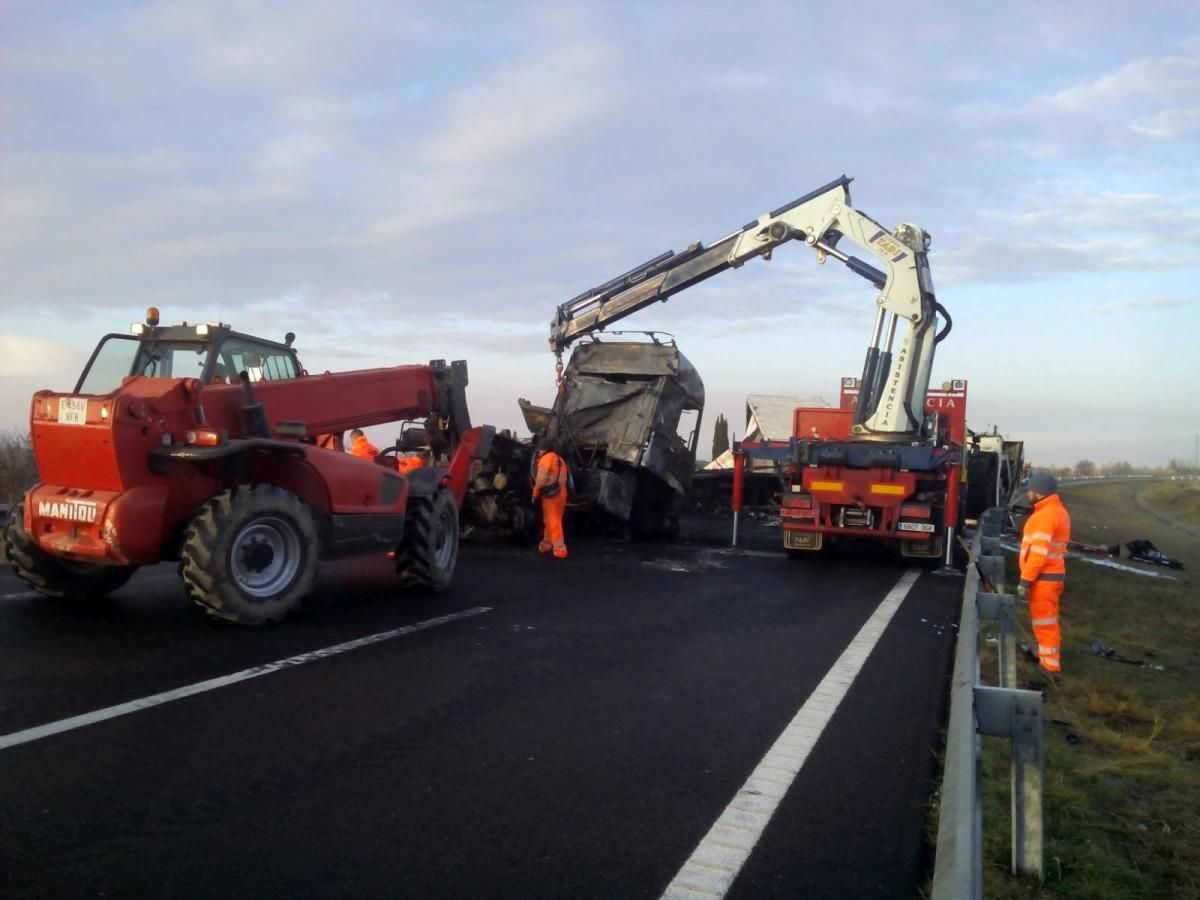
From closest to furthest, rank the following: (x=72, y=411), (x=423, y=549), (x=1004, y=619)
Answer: (x=1004, y=619) < (x=72, y=411) < (x=423, y=549)

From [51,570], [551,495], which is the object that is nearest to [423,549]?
[51,570]

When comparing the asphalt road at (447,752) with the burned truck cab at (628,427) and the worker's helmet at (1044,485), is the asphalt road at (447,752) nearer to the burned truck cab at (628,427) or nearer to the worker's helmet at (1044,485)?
the worker's helmet at (1044,485)

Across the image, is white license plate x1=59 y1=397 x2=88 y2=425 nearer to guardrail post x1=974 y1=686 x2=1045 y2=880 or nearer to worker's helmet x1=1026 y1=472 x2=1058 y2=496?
guardrail post x1=974 y1=686 x2=1045 y2=880

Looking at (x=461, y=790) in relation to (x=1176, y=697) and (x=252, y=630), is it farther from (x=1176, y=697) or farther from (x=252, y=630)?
(x=1176, y=697)

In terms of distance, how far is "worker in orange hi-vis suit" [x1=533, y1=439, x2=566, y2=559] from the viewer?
14094mm

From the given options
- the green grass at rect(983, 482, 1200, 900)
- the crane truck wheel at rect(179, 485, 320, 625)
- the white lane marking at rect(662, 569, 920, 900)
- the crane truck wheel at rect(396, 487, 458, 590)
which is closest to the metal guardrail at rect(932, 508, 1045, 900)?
the green grass at rect(983, 482, 1200, 900)

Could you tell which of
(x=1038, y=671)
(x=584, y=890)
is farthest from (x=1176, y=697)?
(x=584, y=890)

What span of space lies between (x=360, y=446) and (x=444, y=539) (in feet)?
4.56

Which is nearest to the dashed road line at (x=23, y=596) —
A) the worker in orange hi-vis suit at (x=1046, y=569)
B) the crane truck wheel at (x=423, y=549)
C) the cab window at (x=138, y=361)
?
the cab window at (x=138, y=361)

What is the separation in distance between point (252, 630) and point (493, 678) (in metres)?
2.19

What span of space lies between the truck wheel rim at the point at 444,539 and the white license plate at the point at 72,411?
3426 mm

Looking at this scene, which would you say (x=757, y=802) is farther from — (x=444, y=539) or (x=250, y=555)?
(x=444, y=539)

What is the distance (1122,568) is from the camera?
18641mm

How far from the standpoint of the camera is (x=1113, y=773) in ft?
18.4
